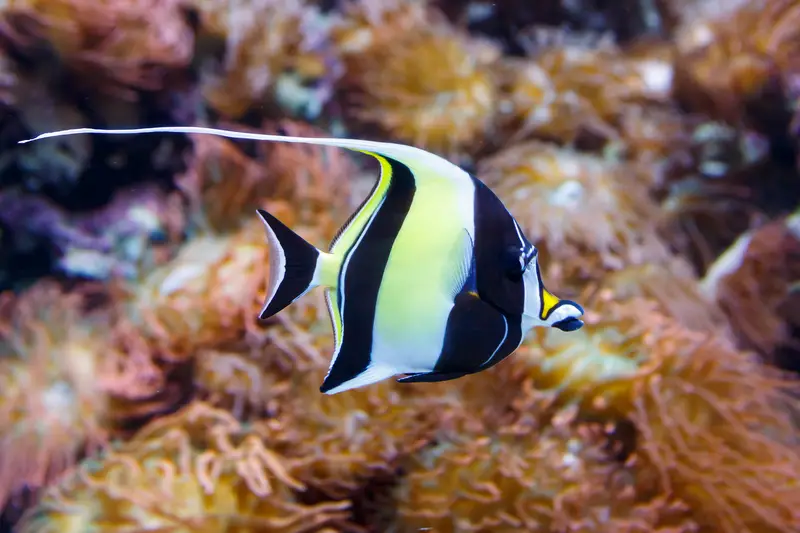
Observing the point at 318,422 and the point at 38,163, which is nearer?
the point at 318,422

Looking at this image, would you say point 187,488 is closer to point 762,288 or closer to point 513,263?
point 513,263

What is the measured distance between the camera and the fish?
2.76 feet

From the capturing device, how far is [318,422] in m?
1.70

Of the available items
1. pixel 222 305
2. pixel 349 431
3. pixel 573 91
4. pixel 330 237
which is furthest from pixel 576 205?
pixel 222 305

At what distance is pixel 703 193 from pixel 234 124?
75.5 inches

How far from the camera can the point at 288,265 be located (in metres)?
0.82

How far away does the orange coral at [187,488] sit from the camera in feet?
5.12

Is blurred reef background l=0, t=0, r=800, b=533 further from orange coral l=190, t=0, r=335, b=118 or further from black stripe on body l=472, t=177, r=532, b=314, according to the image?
black stripe on body l=472, t=177, r=532, b=314

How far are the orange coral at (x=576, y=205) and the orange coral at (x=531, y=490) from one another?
0.55 metres

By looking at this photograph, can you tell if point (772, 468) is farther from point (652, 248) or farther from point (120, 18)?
point (120, 18)

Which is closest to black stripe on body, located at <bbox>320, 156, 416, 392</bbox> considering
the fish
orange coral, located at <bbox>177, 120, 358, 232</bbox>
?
the fish

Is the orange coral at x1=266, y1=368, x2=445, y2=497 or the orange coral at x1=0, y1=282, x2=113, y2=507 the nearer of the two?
the orange coral at x1=266, y1=368, x2=445, y2=497

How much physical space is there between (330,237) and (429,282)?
1.12 m

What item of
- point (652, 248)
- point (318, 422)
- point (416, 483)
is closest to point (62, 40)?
point (318, 422)
